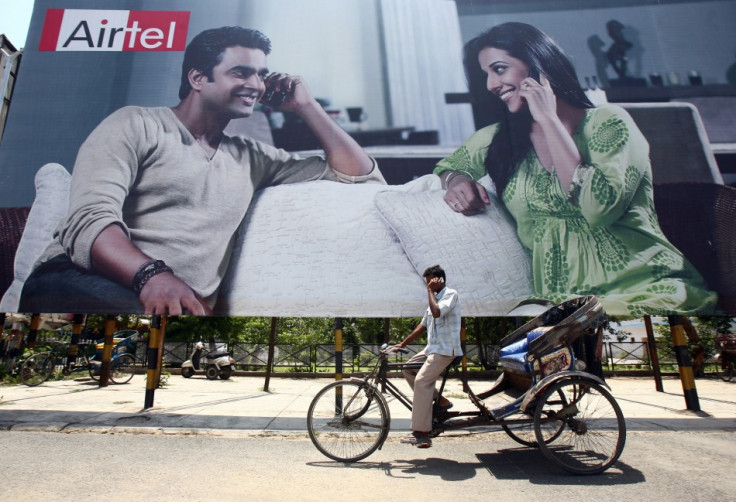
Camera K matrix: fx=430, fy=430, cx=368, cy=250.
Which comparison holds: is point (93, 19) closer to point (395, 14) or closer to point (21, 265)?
point (21, 265)

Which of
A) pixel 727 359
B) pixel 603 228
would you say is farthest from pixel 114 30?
pixel 727 359

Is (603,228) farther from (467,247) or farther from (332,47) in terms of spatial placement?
(332,47)

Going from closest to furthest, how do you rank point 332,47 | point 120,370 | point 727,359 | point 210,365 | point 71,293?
point 71,293
point 332,47
point 120,370
point 727,359
point 210,365

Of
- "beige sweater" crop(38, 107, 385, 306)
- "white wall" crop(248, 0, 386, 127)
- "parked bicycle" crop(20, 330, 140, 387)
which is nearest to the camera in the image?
"beige sweater" crop(38, 107, 385, 306)

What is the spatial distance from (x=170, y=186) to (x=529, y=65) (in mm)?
7080

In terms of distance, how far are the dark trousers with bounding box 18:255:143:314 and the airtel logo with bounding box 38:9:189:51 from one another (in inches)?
178

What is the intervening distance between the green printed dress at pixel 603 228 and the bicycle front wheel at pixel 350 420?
411cm

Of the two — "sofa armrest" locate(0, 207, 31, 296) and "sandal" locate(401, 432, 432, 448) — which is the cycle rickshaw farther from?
"sofa armrest" locate(0, 207, 31, 296)

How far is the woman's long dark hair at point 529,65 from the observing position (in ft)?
25.9

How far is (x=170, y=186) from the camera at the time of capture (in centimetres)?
735

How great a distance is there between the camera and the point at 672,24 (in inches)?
353

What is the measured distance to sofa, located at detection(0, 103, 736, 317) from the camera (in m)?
6.87

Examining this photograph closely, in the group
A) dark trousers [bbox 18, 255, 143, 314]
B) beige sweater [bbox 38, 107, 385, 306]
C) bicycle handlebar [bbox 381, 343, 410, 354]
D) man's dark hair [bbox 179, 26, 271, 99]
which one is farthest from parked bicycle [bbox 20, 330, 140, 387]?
bicycle handlebar [bbox 381, 343, 410, 354]

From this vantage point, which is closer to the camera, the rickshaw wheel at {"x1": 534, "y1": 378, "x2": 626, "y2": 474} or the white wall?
the rickshaw wheel at {"x1": 534, "y1": 378, "x2": 626, "y2": 474}
